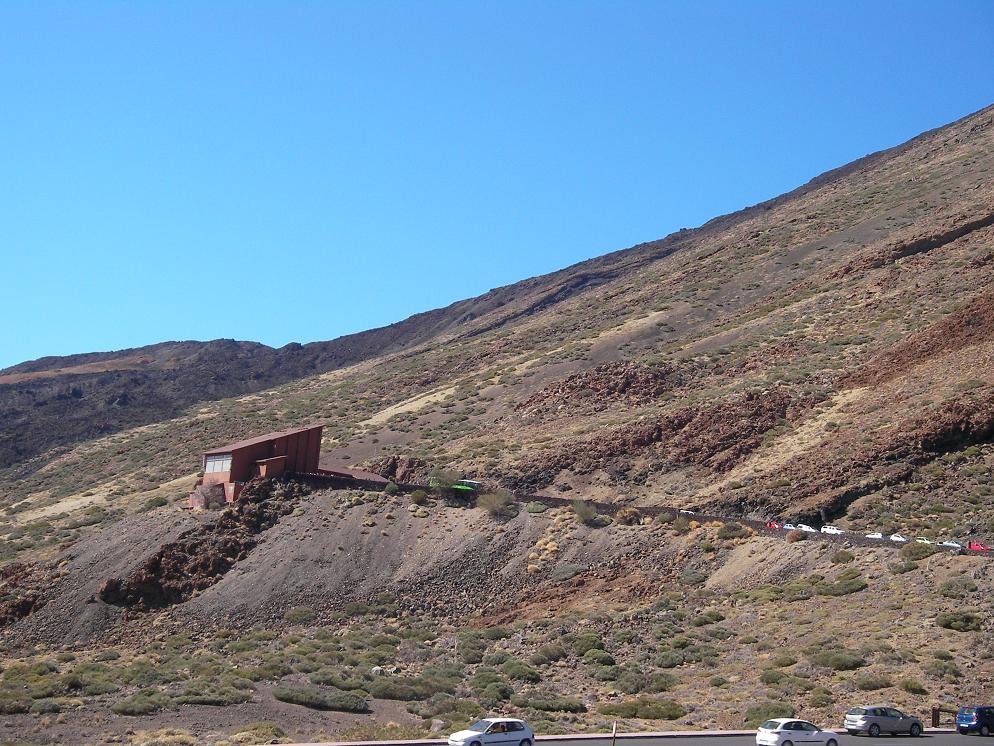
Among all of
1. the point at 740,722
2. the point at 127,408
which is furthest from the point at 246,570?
the point at 127,408

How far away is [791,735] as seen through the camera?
2088cm

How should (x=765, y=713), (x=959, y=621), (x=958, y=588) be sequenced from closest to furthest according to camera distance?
(x=765, y=713) < (x=959, y=621) < (x=958, y=588)

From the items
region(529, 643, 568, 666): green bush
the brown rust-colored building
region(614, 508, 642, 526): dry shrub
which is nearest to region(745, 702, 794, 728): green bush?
region(529, 643, 568, 666): green bush

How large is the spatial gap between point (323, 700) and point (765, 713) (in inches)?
422

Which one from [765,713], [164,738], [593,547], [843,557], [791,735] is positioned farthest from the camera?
[593,547]

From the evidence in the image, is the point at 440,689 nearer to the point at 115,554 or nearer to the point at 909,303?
the point at 115,554

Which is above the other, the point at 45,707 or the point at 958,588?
the point at 45,707

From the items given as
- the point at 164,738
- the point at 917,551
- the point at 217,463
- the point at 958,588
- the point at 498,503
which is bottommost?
the point at 958,588

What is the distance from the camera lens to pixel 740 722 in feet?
80.8

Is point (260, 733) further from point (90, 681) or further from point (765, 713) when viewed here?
point (765, 713)

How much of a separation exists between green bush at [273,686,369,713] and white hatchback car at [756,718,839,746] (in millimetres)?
10304

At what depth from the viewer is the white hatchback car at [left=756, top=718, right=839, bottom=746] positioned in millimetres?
20750

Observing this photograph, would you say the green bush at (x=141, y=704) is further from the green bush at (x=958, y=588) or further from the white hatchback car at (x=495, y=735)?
the green bush at (x=958, y=588)

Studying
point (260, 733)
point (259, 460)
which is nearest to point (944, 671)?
point (260, 733)
